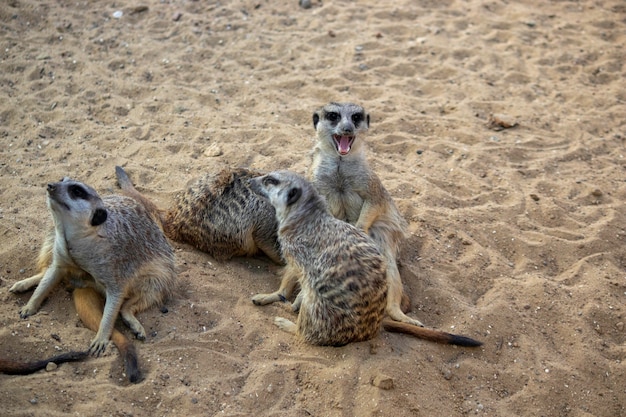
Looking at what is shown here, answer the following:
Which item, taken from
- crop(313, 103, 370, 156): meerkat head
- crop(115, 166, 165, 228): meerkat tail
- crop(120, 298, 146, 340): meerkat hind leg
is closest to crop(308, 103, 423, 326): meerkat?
crop(313, 103, 370, 156): meerkat head

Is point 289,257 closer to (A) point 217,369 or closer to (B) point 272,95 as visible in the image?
(A) point 217,369

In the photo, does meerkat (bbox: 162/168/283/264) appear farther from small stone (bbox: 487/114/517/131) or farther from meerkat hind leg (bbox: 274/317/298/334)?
small stone (bbox: 487/114/517/131)

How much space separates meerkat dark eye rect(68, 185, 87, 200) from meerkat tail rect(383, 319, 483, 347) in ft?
4.60

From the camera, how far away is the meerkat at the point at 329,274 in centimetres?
278

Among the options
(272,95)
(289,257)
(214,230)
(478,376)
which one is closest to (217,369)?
(289,257)

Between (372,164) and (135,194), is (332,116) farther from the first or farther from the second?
(135,194)

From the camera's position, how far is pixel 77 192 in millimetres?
2641

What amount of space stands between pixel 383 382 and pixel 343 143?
1.31 metres

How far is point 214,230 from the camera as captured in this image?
11.1 feet

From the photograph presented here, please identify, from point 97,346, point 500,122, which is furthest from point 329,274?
point 500,122

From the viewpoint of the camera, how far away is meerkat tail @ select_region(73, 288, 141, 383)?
2580 mm

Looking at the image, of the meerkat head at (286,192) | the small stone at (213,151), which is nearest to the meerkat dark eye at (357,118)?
the meerkat head at (286,192)

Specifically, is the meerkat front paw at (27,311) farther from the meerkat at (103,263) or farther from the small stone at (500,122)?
the small stone at (500,122)

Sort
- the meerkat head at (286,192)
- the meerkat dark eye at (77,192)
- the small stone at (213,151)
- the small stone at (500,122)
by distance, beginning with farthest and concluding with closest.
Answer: the small stone at (500,122), the small stone at (213,151), the meerkat head at (286,192), the meerkat dark eye at (77,192)
